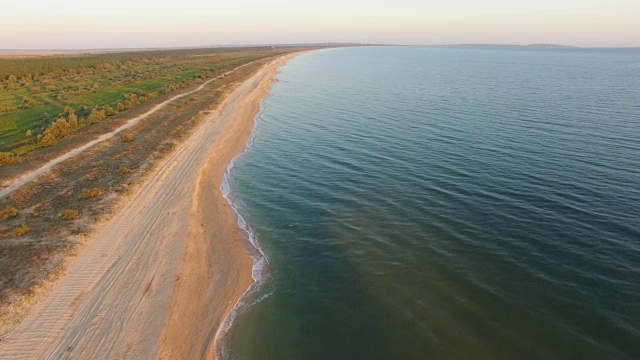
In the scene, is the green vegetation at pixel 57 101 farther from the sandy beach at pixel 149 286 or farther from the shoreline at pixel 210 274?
the shoreline at pixel 210 274

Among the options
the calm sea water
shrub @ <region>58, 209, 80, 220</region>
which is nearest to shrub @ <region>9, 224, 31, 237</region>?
shrub @ <region>58, 209, 80, 220</region>

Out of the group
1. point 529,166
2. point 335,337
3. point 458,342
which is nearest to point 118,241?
point 335,337

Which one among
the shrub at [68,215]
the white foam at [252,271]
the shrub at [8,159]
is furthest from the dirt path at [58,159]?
the white foam at [252,271]

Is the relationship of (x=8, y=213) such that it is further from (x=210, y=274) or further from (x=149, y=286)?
(x=210, y=274)

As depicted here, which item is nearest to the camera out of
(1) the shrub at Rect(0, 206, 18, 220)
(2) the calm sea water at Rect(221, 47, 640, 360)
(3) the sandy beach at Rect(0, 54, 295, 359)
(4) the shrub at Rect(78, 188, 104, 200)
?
(3) the sandy beach at Rect(0, 54, 295, 359)

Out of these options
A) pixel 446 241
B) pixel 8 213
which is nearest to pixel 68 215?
pixel 8 213

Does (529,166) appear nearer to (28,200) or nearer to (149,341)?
(149,341)

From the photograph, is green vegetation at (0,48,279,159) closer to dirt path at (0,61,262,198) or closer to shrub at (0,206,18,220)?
dirt path at (0,61,262,198)
